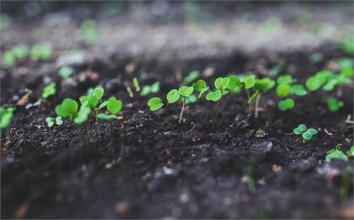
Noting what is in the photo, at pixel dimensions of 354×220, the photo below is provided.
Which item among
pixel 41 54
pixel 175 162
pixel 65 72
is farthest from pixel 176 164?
pixel 41 54

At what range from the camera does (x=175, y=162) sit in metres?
1.60

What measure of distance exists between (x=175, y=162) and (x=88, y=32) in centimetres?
247

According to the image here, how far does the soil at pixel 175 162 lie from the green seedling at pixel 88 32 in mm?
1202

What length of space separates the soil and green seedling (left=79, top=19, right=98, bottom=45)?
3.94 feet

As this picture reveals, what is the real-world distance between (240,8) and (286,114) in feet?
9.63

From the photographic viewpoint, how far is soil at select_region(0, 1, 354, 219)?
135 cm

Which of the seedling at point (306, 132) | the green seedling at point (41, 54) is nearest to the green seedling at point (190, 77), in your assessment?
the seedling at point (306, 132)

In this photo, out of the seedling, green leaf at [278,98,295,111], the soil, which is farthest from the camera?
green leaf at [278,98,295,111]

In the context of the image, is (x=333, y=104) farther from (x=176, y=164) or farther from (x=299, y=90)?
(x=176, y=164)

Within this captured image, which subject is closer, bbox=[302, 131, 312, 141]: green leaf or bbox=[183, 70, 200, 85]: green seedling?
bbox=[302, 131, 312, 141]: green leaf

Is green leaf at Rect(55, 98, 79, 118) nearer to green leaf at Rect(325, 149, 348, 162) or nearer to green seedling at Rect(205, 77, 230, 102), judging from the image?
green seedling at Rect(205, 77, 230, 102)

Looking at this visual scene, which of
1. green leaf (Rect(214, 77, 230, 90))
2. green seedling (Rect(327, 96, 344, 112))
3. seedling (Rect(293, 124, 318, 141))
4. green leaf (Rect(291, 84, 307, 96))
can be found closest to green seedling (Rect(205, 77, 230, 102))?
green leaf (Rect(214, 77, 230, 90))

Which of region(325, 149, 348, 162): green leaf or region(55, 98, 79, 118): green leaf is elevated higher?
region(55, 98, 79, 118): green leaf

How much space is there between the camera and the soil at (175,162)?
1.35 m
